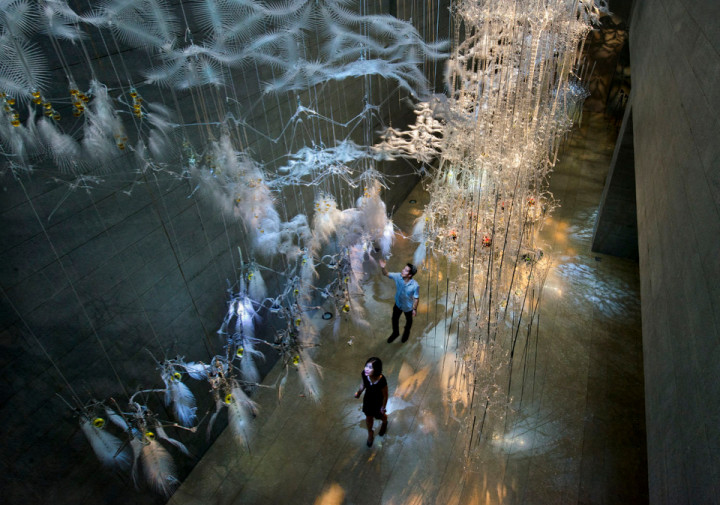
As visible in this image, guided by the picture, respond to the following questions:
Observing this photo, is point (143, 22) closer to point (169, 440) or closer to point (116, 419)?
point (116, 419)

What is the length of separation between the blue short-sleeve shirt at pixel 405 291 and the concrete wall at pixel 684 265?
5.68 feet

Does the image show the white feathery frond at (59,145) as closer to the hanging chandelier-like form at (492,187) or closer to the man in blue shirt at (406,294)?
the man in blue shirt at (406,294)

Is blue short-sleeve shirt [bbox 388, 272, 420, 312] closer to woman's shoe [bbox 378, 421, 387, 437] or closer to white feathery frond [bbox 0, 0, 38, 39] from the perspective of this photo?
woman's shoe [bbox 378, 421, 387, 437]

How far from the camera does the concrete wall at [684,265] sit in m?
1.51

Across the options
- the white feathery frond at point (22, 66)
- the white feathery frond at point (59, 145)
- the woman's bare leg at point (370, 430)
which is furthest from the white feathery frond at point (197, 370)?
the white feathery frond at point (22, 66)

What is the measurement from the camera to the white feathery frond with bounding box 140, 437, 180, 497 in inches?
108

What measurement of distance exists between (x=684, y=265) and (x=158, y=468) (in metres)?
3.14

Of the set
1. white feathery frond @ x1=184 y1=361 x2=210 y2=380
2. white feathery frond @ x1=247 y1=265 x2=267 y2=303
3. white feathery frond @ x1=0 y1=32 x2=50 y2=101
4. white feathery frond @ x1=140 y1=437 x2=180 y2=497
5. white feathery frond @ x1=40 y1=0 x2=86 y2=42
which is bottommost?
white feathery frond @ x1=140 y1=437 x2=180 y2=497

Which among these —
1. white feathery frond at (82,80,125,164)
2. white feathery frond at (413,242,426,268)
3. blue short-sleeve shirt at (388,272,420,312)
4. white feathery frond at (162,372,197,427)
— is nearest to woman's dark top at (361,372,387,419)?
blue short-sleeve shirt at (388,272,420,312)

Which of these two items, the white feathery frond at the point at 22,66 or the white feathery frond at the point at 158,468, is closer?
the white feathery frond at the point at 22,66

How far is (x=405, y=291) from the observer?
3.99 meters

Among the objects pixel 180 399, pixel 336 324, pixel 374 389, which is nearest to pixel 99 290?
pixel 180 399

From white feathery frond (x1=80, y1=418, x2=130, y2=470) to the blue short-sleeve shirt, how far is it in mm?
2346

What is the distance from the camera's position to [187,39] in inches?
98.4
